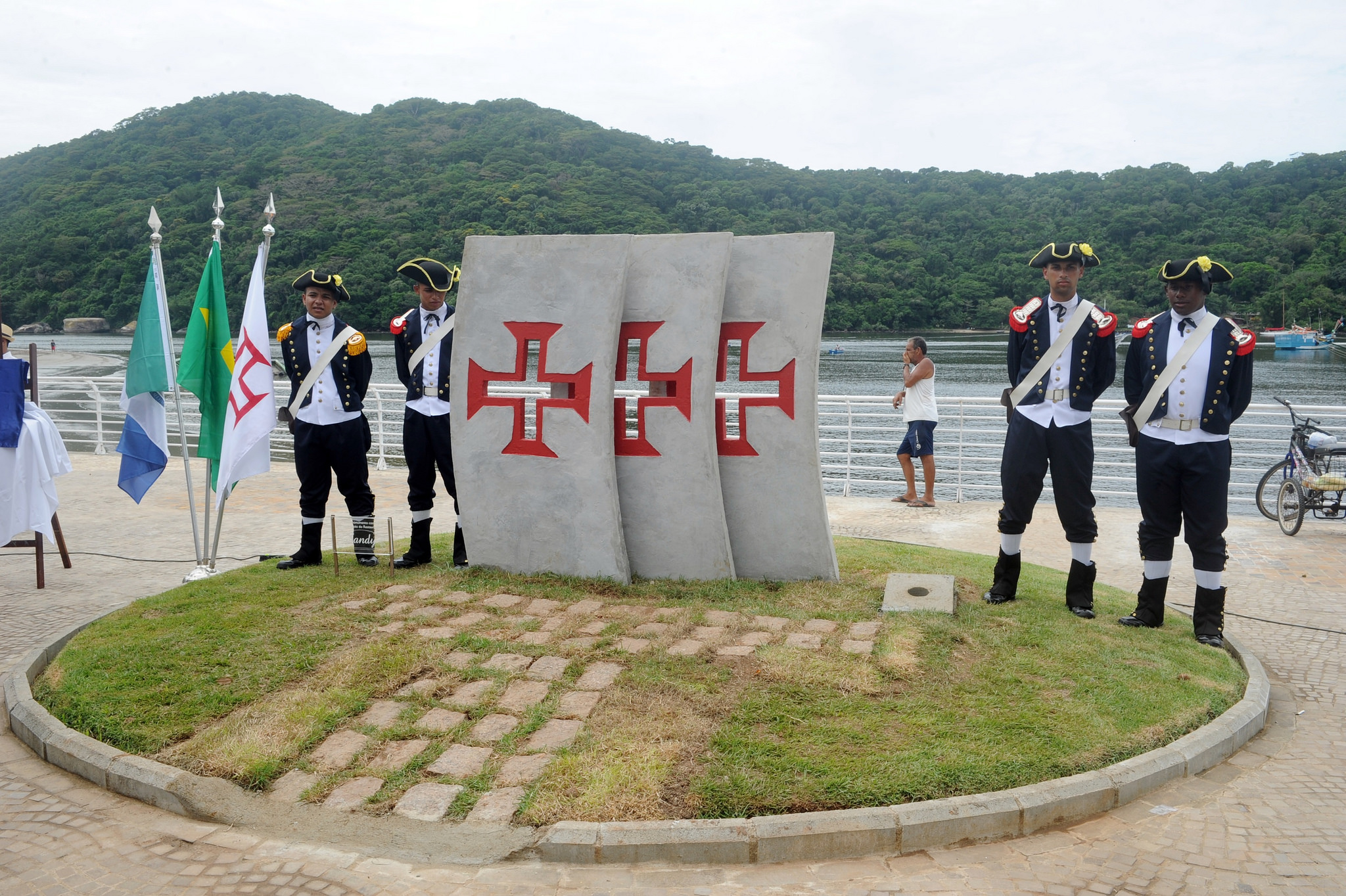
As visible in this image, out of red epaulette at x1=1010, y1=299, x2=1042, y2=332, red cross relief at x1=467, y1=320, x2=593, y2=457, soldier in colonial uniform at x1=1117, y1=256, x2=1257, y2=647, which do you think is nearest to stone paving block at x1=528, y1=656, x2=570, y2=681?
red cross relief at x1=467, y1=320, x2=593, y2=457

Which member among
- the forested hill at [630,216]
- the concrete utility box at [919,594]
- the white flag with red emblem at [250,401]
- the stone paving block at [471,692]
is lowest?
the stone paving block at [471,692]

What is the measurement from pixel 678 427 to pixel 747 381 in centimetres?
62

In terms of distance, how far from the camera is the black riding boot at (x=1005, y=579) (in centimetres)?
557

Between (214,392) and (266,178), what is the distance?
50245 mm

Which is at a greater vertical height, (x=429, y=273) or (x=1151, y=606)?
(x=429, y=273)

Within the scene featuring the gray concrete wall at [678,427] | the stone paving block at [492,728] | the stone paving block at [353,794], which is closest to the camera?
the stone paving block at [353,794]

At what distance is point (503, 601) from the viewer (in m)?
5.52

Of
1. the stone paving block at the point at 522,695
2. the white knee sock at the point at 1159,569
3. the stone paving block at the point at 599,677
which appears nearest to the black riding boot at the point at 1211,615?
the white knee sock at the point at 1159,569

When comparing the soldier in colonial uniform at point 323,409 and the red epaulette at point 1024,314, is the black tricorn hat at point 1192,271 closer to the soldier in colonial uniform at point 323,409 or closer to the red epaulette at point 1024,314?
the red epaulette at point 1024,314

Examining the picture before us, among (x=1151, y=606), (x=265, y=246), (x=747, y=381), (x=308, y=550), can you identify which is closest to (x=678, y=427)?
(x=747, y=381)

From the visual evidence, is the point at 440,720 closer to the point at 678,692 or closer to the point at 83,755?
the point at 678,692

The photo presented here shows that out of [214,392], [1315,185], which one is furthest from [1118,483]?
[1315,185]

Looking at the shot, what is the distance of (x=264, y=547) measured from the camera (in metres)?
7.73

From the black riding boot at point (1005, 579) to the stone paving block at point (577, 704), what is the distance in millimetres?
2663
